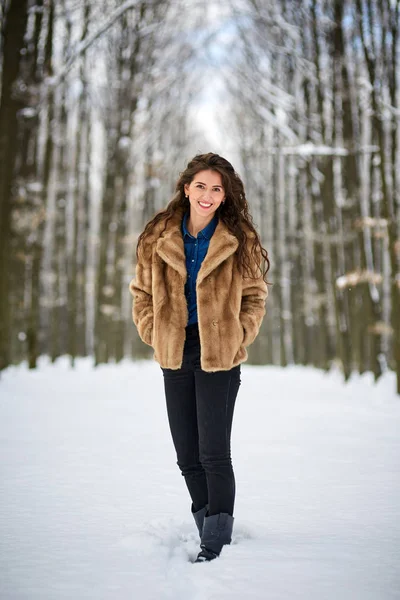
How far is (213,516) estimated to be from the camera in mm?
3096

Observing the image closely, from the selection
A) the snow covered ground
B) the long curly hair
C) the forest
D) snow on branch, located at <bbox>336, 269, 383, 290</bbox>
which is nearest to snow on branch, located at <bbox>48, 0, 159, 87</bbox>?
the forest

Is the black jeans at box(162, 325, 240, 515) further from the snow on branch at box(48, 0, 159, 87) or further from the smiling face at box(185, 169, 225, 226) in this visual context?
the snow on branch at box(48, 0, 159, 87)

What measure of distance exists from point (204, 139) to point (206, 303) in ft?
90.2

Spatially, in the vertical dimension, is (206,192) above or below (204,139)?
below

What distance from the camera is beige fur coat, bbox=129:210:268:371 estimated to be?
122 inches

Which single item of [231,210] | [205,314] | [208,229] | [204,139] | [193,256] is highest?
[204,139]

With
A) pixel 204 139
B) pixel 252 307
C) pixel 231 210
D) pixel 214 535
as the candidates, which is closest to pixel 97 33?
pixel 231 210

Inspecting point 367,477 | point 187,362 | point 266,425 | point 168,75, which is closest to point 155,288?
point 187,362

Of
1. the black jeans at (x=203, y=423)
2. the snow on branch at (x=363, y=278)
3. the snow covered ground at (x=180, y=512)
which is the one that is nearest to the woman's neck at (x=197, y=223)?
the black jeans at (x=203, y=423)

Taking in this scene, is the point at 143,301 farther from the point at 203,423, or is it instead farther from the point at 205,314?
the point at 203,423

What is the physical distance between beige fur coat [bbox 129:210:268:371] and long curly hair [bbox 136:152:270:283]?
5 centimetres

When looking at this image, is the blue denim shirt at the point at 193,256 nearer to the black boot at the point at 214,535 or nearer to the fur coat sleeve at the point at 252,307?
the fur coat sleeve at the point at 252,307

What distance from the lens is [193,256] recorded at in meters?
3.30

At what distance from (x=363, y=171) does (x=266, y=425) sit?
14.9 meters
